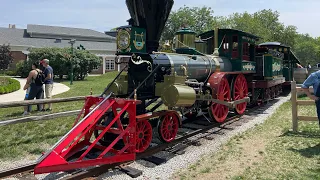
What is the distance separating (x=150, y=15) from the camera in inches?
239

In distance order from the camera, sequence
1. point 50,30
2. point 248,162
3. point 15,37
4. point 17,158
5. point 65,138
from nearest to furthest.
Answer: point 65,138, point 248,162, point 17,158, point 15,37, point 50,30

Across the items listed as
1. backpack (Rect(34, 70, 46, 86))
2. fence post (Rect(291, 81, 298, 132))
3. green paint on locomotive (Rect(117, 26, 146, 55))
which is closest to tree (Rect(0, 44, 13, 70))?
backpack (Rect(34, 70, 46, 86))

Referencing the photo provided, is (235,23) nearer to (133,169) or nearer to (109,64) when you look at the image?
(109,64)

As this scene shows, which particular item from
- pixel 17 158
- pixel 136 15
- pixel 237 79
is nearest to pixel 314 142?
pixel 237 79

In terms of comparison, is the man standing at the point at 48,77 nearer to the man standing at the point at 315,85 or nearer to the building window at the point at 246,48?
the building window at the point at 246,48

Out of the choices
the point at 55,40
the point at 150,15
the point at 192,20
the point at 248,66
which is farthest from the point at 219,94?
the point at 55,40

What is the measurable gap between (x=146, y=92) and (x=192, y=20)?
38.8m

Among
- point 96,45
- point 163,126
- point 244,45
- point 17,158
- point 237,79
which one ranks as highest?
point 96,45

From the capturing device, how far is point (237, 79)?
29.9 ft

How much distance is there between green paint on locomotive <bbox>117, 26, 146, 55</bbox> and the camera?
18.6ft

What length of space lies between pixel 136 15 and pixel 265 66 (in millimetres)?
7205

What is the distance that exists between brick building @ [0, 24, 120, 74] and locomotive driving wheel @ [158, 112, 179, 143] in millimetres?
37129

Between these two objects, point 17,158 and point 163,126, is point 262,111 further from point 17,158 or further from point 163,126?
point 17,158

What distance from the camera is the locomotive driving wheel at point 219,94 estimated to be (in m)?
7.66
